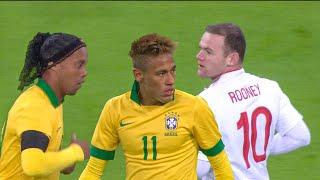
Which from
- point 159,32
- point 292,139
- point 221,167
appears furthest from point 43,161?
point 159,32

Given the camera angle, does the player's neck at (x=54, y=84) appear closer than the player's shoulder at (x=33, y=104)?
No

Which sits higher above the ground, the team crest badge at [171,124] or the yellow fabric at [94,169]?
the team crest badge at [171,124]

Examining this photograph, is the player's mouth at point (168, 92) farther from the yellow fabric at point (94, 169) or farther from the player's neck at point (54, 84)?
the player's neck at point (54, 84)

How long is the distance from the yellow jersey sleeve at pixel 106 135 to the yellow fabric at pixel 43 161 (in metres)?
0.24

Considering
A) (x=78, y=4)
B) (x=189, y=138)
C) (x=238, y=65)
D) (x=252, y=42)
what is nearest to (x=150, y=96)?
(x=189, y=138)

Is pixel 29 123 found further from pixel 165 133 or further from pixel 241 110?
pixel 241 110

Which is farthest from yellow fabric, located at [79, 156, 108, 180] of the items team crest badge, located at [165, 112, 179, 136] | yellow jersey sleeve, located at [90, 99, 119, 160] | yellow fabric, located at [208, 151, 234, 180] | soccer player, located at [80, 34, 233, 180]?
yellow fabric, located at [208, 151, 234, 180]

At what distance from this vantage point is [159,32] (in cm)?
1399

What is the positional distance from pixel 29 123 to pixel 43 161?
25 centimetres

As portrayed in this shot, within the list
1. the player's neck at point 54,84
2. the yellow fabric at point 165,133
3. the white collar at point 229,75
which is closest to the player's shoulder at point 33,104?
the player's neck at point 54,84

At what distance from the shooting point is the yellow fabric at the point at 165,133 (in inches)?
244

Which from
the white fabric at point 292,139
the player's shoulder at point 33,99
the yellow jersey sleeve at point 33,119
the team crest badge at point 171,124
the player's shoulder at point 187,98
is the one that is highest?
the player's shoulder at point 33,99

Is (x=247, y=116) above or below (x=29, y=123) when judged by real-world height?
below

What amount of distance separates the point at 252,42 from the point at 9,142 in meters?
7.92
